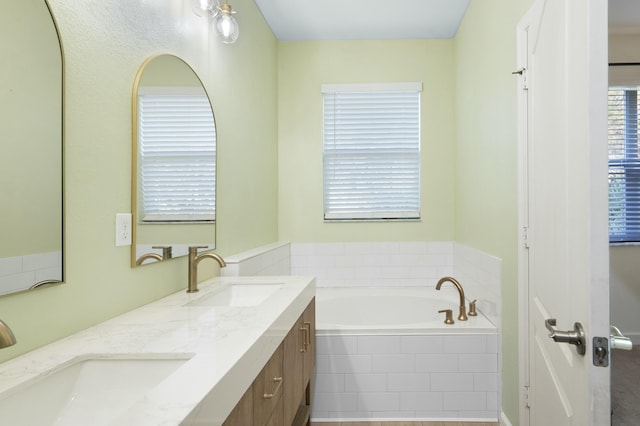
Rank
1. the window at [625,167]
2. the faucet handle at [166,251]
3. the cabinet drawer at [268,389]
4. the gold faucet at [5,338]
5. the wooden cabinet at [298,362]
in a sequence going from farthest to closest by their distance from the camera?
the window at [625,167] < the faucet handle at [166,251] < the wooden cabinet at [298,362] < the cabinet drawer at [268,389] < the gold faucet at [5,338]

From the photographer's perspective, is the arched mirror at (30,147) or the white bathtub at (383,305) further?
the white bathtub at (383,305)

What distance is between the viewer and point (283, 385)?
1.37 m

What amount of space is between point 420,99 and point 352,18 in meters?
0.94

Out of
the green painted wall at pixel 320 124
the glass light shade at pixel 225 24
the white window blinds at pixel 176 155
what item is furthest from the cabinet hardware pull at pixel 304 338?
the green painted wall at pixel 320 124

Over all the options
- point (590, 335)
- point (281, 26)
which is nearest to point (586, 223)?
point (590, 335)

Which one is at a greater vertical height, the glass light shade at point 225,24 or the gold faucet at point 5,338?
the glass light shade at point 225,24

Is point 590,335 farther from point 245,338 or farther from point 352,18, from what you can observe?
point 352,18

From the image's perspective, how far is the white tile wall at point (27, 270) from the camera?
0.89 meters

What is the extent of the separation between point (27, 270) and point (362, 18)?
305cm

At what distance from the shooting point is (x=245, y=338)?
102 cm

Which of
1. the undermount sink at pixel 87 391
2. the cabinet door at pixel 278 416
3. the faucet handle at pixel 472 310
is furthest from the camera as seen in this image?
the faucet handle at pixel 472 310

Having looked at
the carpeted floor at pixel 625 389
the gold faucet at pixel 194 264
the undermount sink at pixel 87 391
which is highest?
the gold faucet at pixel 194 264

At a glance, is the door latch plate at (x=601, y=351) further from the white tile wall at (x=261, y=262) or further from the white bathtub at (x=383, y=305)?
the white bathtub at (x=383, y=305)

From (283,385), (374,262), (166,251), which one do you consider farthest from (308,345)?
(374,262)
